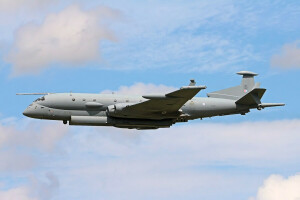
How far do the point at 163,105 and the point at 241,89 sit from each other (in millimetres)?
9172

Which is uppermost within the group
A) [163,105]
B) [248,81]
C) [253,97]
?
[248,81]

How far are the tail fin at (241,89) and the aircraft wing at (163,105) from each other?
5.10 metres

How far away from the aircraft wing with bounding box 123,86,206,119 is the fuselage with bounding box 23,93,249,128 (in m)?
0.80

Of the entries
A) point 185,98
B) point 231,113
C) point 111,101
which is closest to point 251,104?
point 231,113

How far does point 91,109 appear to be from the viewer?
55531 millimetres

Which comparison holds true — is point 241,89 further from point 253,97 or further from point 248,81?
point 253,97

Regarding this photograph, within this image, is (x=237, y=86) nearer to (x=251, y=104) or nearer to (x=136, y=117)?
(x=251, y=104)

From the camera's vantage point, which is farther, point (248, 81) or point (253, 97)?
point (248, 81)

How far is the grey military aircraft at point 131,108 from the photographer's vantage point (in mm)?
54719

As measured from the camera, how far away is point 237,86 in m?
60.1

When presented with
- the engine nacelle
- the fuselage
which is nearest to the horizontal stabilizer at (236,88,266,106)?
the fuselage

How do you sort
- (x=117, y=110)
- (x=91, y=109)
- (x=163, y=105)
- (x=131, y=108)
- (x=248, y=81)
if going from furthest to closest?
(x=248, y=81), (x=91, y=109), (x=117, y=110), (x=131, y=108), (x=163, y=105)

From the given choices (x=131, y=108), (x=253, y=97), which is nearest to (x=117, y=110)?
(x=131, y=108)

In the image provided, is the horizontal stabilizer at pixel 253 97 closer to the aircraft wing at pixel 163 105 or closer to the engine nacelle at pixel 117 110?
the aircraft wing at pixel 163 105
